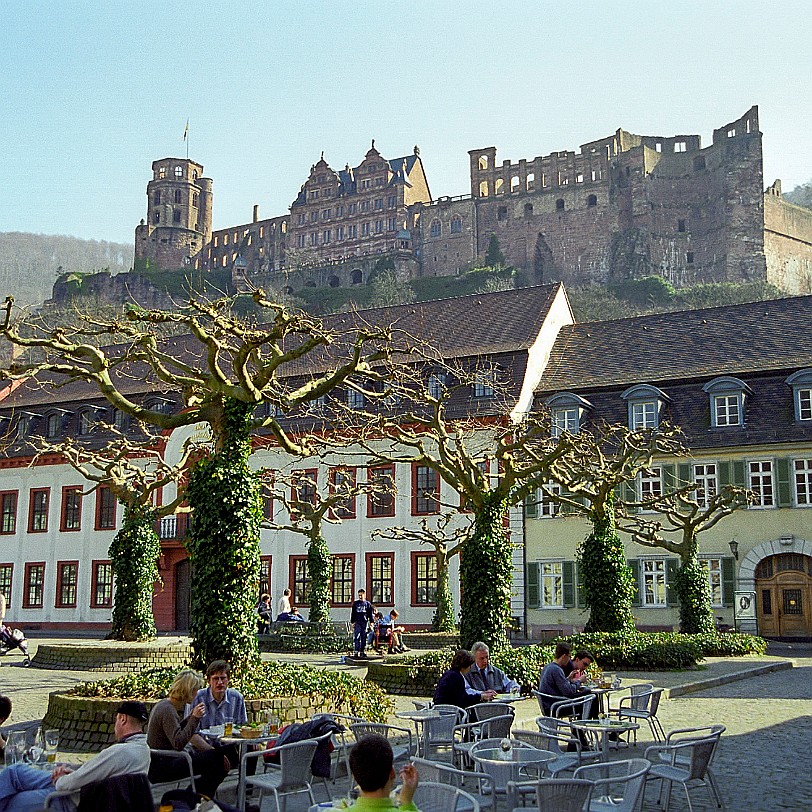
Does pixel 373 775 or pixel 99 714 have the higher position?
pixel 373 775

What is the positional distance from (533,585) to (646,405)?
713 centimetres

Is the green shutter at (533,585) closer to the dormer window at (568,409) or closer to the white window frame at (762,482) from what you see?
the dormer window at (568,409)

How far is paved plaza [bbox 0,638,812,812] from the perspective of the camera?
10.8 meters

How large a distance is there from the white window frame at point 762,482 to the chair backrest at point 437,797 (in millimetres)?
28834

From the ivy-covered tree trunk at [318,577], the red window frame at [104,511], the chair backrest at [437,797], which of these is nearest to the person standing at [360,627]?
the ivy-covered tree trunk at [318,577]

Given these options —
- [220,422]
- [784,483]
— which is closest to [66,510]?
[784,483]

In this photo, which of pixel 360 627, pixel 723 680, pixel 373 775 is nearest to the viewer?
pixel 373 775

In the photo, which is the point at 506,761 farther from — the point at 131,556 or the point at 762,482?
the point at 762,482

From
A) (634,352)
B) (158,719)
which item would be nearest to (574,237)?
(634,352)

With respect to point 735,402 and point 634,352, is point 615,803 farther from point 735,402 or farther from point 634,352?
point 634,352

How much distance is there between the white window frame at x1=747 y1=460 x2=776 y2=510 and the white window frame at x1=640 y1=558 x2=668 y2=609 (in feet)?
11.5

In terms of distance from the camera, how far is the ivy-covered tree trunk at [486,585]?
19.9 m

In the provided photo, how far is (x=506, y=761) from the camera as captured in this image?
889cm

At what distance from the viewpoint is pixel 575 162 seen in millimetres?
101375
